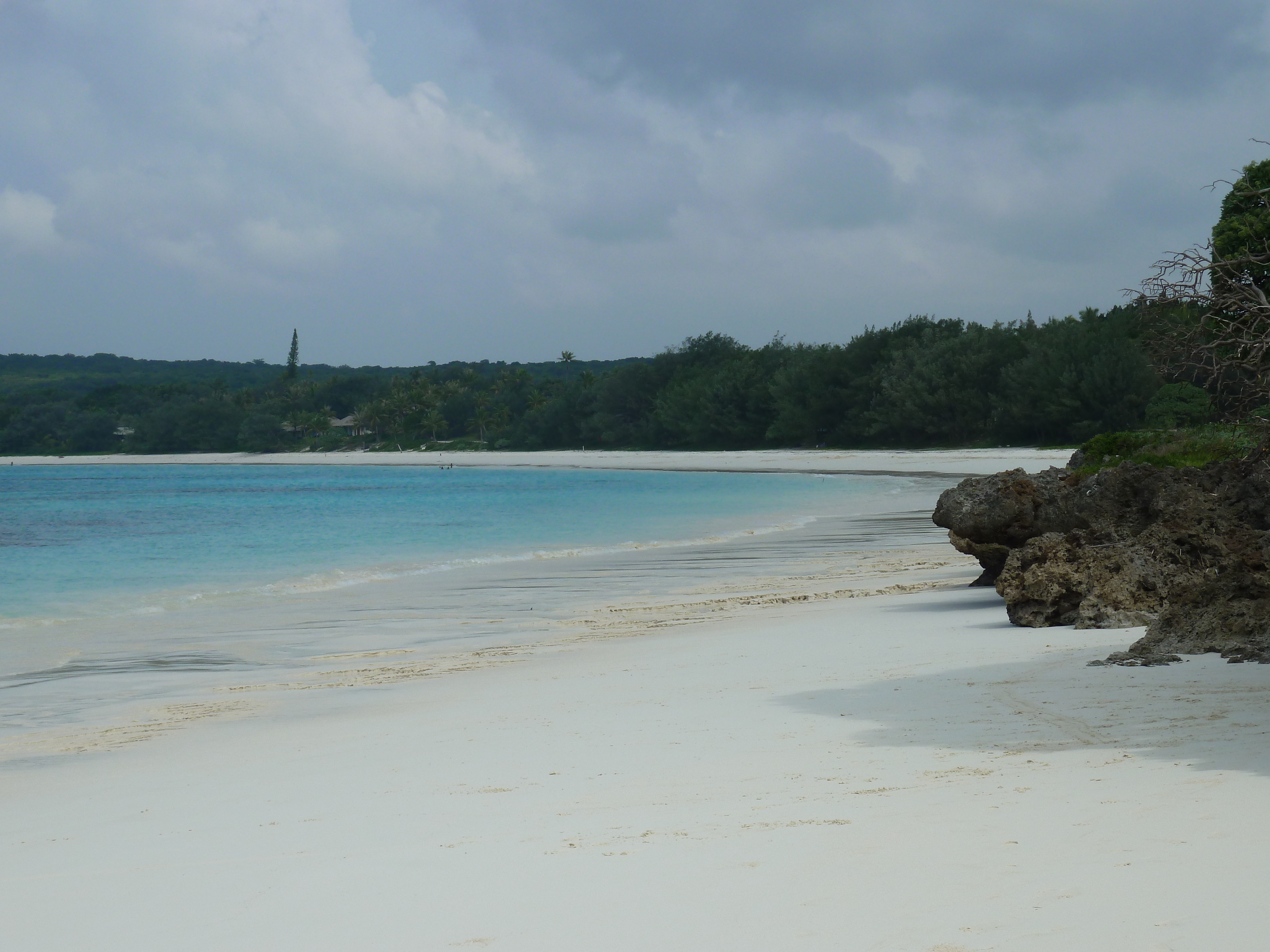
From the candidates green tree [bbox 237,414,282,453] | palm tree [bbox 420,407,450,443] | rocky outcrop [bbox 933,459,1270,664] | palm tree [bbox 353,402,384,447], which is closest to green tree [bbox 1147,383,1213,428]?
rocky outcrop [bbox 933,459,1270,664]

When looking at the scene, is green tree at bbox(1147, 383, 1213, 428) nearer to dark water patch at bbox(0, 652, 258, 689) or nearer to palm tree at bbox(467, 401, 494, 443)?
dark water patch at bbox(0, 652, 258, 689)

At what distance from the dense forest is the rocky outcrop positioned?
7.95m

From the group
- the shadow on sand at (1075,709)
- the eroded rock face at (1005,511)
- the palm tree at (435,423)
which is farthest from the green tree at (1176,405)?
the palm tree at (435,423)

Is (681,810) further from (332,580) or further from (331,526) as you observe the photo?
(331,526)

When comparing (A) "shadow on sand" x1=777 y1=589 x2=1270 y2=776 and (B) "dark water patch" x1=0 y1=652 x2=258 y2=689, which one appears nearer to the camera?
(A) "shadow on sand" x1=777 y1=589 x2=1270 y2=776

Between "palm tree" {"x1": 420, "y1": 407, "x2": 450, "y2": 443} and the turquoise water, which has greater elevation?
"palm tree" {"x1": 420, "y1": 407, "x2": 450, "y2": 443}

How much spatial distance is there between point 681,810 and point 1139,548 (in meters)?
5.36

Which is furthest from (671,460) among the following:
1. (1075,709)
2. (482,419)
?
(1075,709)

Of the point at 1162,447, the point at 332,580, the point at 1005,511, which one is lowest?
the point at 332,580

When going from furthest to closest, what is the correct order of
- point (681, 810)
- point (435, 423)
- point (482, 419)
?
point (435, 423), point (482, 419), point (681, 810)

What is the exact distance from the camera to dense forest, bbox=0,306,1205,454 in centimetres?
5994

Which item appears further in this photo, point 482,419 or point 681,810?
point 482,419

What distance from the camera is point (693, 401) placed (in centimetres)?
8675

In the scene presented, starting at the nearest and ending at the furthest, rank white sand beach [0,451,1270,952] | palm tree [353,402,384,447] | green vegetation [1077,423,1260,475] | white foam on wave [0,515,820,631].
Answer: white sand beach [0,451,1270,952] → green vegetation [1077,423,1260,475] → white foam on wave [0,515,820,631] → palm tree [353,402,384,447]
